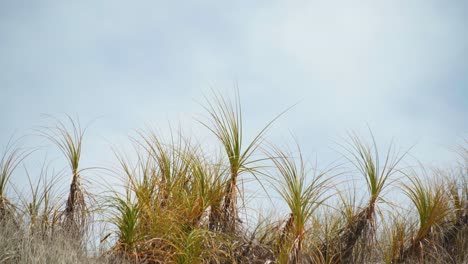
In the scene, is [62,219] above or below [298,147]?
below

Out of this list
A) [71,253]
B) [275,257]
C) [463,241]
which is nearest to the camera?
[71,253]

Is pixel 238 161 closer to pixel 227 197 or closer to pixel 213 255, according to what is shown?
pixel 227 197

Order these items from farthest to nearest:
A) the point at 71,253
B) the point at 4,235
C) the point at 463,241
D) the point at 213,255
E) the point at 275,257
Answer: the point at 463,241
the point at 275,257
the point at 213,255
the point at 4,235
the point at 71,253

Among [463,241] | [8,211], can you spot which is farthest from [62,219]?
[463,241]

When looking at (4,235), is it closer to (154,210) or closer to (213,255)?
(154,210)

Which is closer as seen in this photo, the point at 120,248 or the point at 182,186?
the point at 120,248

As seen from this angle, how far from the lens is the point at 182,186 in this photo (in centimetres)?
566

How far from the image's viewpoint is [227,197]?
17.9 ft

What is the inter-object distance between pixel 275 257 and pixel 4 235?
248 centimetres

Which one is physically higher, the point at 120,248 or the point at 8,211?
the point at 8,211

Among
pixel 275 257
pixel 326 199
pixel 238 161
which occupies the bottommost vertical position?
pixel 275 257

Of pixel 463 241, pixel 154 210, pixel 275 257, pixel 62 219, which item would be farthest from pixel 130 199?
pixel 463 241

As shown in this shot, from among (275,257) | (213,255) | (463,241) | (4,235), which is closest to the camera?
(4,235)

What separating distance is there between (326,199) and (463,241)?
2.28 m
